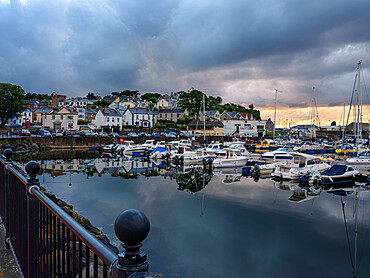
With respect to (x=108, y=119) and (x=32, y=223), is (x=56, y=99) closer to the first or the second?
(x=108, y=119)

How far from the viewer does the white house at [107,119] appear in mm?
84625

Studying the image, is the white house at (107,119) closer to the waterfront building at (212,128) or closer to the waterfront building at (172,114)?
the waterfront building at (172,114)

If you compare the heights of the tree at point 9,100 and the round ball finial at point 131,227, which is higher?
the tree at point 9,100

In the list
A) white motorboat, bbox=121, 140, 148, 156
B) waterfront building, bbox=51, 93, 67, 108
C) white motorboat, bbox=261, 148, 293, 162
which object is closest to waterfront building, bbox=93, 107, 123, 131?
white motorboat, bbox=121, 140, 148, 156

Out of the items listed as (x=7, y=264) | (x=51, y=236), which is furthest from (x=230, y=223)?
(x=51, y=236)

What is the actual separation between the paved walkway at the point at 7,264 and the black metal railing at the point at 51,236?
5.9 inches

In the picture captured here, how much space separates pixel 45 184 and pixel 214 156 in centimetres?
2435

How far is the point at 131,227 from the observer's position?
4.55ft

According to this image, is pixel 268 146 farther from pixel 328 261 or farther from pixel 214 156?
pixel 328 261

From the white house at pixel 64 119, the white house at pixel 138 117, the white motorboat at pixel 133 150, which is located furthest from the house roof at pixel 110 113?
the white motorboat at pixel 133 150

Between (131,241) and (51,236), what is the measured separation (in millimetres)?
2346

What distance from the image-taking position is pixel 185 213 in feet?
58.7

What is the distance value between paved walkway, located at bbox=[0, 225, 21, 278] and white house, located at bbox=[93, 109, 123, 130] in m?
81.4

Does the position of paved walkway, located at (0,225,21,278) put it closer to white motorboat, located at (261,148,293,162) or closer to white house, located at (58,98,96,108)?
white motorboat, located at (261,148,293,162)
